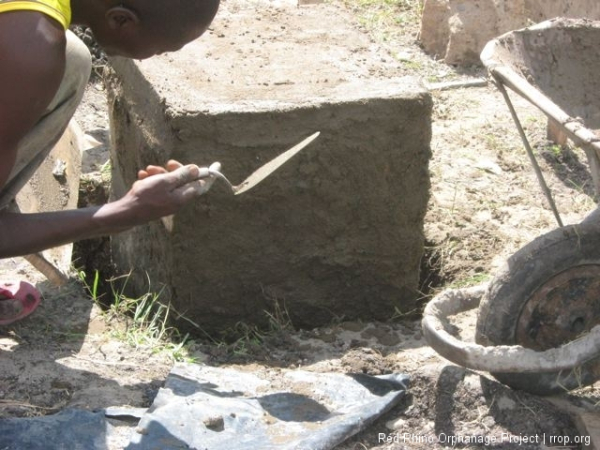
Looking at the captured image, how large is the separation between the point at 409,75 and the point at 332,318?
1.01m

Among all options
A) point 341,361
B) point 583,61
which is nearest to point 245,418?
point 341,361

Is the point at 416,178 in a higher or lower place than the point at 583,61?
lower

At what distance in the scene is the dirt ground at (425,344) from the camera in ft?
10.1

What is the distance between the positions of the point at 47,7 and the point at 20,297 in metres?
1.61

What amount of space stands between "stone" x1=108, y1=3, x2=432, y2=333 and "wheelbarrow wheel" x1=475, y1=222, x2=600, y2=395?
753mm

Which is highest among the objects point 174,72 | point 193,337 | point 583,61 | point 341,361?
point 583,61

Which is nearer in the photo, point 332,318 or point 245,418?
point 245,418

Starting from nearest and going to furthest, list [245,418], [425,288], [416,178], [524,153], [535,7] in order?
[245,418] → [416,178] → [425,288] → [524,153] → [535,7]

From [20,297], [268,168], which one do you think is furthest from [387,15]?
[20,297]

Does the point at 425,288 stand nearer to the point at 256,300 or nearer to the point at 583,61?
the point at 256,300

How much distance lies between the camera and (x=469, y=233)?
440 centimetres

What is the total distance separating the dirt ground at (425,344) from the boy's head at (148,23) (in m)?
1.19

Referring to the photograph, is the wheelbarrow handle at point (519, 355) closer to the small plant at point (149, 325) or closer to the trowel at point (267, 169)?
the trowel at point (267, 169)

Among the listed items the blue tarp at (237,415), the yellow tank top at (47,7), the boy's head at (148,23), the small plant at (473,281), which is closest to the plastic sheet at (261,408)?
the blue tarp at (237,415)
